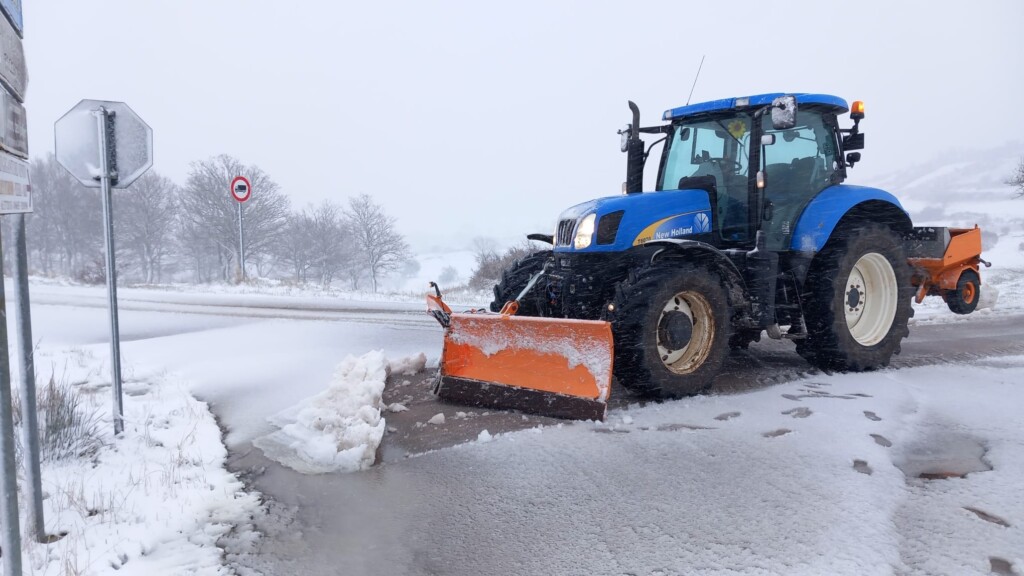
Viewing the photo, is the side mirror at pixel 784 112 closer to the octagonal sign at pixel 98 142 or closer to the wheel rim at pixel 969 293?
the wheel rim at pixel 969 293

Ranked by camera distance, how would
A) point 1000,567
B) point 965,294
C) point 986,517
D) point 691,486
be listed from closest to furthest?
point 1000,567 < point 986,517 < point 691,486 < point 965,294

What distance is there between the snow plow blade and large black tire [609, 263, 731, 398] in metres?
0.40

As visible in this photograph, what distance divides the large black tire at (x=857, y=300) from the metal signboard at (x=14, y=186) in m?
5.36

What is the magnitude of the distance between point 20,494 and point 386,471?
1.75 meters

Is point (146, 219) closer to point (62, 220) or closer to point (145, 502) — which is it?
point (62, 220)

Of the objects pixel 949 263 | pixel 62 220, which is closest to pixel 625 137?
pixel 949 263

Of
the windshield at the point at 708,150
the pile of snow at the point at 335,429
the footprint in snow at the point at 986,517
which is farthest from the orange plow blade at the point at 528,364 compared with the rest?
the windshield at the point at 708,150

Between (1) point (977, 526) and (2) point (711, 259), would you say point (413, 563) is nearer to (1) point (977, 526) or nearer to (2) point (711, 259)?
(1) point (977, 526)

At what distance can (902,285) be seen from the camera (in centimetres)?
577

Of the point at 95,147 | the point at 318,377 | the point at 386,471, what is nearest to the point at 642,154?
the point at 318,377

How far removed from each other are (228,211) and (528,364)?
136 feet

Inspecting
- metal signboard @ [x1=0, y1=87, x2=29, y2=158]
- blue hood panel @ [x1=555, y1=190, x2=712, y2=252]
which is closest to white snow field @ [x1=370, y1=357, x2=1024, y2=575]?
blue hood panel @ [x1=555, y1=190, x2=712, y2=252]

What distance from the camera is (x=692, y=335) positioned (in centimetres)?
482

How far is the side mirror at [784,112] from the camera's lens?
463cm
